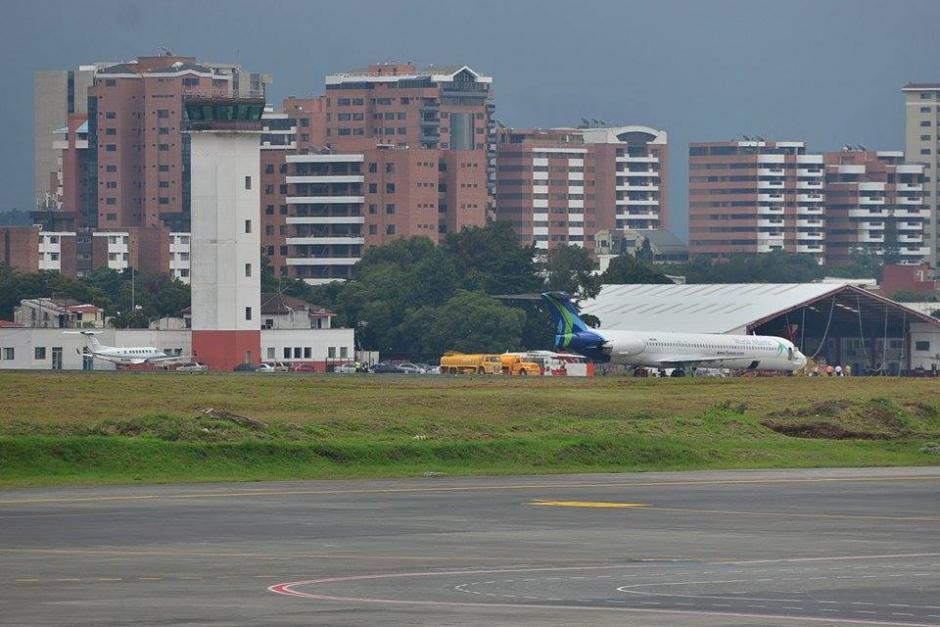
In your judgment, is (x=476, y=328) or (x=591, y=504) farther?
(x=476, y=328)

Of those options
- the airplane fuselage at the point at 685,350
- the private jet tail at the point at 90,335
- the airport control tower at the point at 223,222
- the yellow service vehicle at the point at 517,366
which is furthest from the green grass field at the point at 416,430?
the private jet tail at the point at 90,335

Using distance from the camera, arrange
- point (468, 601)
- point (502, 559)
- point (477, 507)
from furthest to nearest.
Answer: point (477, 507) < point (502, 559) < point (468, 601)

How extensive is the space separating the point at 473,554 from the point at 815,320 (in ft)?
485

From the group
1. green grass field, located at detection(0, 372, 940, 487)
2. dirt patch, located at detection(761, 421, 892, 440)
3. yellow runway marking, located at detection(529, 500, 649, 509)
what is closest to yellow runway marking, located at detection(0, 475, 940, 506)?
yellow runway marking, located at detection(529, 500, 649, 509)

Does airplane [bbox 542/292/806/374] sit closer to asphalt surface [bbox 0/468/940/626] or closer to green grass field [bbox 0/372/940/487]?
green grass field [bbox 0/372/940/487]

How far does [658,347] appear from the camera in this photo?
147 metres

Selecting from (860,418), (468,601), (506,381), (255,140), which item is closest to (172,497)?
(468,601)

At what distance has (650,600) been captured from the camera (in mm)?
29891

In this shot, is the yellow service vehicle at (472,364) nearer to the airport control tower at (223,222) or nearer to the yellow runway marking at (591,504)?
the airport control tower at (223,222)

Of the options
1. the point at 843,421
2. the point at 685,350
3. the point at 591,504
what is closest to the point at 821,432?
the point at 843,421

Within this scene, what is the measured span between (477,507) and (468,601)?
19101 millimetres

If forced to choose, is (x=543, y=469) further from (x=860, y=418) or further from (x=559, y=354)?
A: (x=559, y=354)

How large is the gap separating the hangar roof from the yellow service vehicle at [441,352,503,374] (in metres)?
22.7

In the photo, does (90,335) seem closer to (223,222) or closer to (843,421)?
(223,222)
